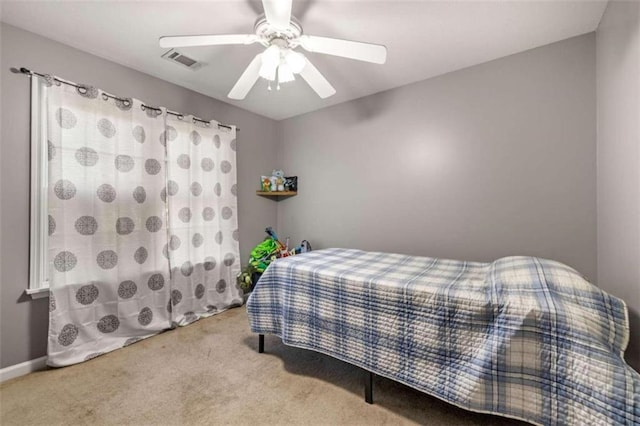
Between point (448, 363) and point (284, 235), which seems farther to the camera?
point (284, 235)

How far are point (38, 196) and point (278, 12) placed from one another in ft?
6.84

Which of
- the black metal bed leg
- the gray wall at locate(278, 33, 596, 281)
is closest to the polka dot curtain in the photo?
the gray wall at locate(278, 33, 596, 281)

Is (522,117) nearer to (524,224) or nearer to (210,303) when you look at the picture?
(524,224)

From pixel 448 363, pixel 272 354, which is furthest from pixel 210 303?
pixel 448 363

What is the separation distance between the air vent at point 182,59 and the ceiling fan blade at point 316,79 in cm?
106

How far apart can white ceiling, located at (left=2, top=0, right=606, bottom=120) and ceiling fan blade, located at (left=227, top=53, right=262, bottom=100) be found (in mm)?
297

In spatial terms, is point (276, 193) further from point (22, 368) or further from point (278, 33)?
point (22, 368)

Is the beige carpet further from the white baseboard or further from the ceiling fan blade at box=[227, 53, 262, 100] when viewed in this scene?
the ceiling fan blade at box=[227, 53, 262, 100]

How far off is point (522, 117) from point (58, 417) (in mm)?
3668

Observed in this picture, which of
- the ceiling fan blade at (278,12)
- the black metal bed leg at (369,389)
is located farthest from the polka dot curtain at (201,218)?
the black metal bed leg at (369,389)


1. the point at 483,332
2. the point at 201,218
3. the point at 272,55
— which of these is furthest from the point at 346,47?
the point at 201,218

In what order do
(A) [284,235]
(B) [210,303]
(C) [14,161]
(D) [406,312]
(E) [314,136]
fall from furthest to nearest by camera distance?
(A) [284,235] → (E) [314,136] → (B) [210,303] → (C) [14,161] → (D) [406,312]

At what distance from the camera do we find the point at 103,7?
1.61m

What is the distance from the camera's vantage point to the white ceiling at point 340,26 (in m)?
1.60
